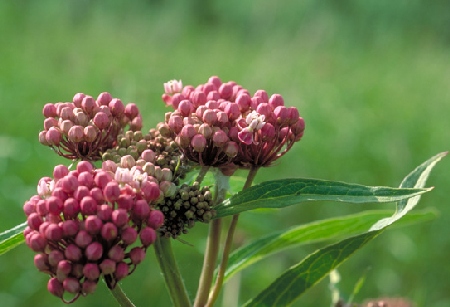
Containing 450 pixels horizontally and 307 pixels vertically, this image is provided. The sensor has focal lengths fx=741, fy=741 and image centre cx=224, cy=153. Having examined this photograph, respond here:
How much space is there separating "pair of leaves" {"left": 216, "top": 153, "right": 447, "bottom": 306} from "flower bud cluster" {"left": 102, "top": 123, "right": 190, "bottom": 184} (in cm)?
14

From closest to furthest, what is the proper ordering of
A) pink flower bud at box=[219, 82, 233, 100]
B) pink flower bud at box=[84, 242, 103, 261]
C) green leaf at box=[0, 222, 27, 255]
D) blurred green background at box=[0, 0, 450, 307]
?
pink flower bud at box=[84, 242, 103, 261], green leaf at box=[0, 222, 27, 255], pink flower bud at box=[219, 82, 233, 100], blurred green background at box=[0, 0, 450, 307]

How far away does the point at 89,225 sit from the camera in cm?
139

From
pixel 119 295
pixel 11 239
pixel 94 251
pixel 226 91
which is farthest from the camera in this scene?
pixel 226 91

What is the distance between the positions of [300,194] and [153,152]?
1.11ft

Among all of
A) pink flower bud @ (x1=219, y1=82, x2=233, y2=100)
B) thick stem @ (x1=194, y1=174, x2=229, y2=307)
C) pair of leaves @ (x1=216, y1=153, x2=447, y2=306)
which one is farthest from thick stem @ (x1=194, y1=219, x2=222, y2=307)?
pink flower bud @ (x1=219, y1=82, x2=233, y2=100)

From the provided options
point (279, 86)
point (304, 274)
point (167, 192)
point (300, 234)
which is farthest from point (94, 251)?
point (279, 86)

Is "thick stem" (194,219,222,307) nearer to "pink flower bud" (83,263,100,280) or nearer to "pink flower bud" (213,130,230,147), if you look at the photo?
"pink flower bud" (213,130,230,147)

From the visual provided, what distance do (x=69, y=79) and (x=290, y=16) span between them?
4.95m

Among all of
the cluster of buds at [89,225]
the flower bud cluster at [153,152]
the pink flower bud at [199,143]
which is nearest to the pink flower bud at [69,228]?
the cluster of buds at [89,225]

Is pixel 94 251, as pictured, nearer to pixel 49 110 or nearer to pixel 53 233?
pixel 53 233

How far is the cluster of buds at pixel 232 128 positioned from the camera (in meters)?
1.64

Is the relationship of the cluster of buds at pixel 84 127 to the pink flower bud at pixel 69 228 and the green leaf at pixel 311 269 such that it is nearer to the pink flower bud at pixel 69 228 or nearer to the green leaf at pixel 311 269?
the pink flower bud at pixel 69 228

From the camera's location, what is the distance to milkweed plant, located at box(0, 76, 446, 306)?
1.43 metres

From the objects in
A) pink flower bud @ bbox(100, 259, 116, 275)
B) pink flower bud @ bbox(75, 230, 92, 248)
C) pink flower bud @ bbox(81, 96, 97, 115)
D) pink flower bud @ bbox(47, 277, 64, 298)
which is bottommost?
pink flower bud @ bbox(47, 277, 64, 298)
